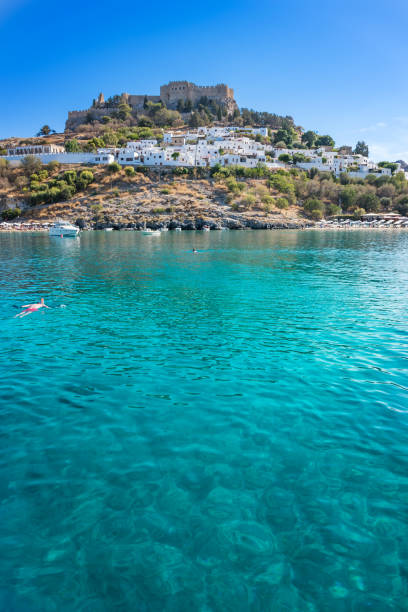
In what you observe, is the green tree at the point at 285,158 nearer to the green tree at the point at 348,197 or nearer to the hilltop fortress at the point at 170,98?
the green tree at the point at 348,197

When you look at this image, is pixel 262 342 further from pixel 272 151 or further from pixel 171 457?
pixel 272 151

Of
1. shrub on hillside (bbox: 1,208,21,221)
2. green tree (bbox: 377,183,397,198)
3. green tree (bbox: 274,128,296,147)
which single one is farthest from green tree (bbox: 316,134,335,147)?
shrub on hillside (bbox: 1,208,21,221)

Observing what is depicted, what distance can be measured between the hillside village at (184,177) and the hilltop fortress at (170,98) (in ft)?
24.9

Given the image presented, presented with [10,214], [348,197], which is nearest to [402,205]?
[348,197]

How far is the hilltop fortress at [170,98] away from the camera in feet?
555

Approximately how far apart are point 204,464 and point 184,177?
110884 millimetres

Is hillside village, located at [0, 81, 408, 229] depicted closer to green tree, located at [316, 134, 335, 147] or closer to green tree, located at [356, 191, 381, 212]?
green tree, located at [356, 191, 381, 212]

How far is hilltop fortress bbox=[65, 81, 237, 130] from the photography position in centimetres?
16912

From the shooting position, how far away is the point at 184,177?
10981 centimetres

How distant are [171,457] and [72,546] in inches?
90.7

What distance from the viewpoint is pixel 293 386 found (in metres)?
9.96

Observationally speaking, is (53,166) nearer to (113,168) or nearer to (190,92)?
(113,168)

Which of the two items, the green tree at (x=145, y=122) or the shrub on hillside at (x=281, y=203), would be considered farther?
the green tree at (x=145, y=122)

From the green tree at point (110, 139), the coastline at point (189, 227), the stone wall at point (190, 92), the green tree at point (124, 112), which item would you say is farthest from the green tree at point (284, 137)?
the coastline at point (189, 227)
